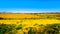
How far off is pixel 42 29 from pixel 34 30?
2.81ft

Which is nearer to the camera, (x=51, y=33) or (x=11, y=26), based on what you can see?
(x=51, y=33)

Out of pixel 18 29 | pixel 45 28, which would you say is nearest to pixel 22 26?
pixel 18 29

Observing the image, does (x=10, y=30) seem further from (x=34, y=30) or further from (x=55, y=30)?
(x=55, y=30)

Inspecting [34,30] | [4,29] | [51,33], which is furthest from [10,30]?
[51,33]

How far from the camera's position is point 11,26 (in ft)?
81.7

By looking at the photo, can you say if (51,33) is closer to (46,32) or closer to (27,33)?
(46,32)

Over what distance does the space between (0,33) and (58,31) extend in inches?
241

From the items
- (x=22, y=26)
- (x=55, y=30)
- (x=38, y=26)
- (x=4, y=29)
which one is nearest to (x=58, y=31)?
(x=55, y=30)

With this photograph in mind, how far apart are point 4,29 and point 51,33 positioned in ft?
16.6

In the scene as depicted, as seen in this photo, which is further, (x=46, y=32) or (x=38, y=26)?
(x=38, y=26)

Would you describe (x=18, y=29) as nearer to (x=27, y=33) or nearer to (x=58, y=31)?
(x=27, y=33)

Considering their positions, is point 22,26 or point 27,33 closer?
point 27,33

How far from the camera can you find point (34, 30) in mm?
23938

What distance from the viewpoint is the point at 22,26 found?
83.2ft
